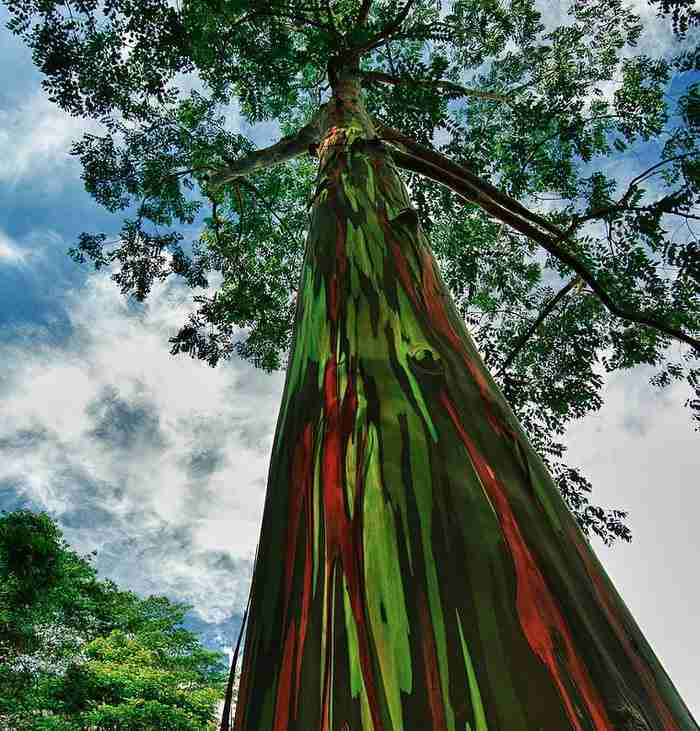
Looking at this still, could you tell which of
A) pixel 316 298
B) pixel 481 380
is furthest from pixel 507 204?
pixel 481 380

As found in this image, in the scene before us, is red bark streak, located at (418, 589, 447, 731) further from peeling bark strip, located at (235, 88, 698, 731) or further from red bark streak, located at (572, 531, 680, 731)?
red bark streak, located at (572, 531, 680, 731)

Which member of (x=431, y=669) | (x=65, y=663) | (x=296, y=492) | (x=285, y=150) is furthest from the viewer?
(x=65, y=663)

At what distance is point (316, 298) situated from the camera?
3.63 ft

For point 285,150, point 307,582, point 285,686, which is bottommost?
point 285,686

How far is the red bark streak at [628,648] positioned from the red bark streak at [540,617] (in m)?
0.10

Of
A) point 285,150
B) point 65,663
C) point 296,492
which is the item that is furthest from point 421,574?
point 65,663

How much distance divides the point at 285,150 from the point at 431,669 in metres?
3.35

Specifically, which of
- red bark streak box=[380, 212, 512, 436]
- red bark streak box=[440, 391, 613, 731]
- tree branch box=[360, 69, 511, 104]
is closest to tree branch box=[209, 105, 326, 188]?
tree branch box=[360, 69, 511, 104]

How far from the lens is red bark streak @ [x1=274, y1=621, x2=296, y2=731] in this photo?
0.48 meters

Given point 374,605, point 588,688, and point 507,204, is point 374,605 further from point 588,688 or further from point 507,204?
point 507,204

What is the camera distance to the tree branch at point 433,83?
12.0 feet

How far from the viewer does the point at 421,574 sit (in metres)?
0.52

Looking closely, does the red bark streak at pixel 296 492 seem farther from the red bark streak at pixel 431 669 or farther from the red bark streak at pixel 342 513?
the red bark streak at pixel 431 669

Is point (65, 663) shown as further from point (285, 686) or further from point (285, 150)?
point (285, 686)
